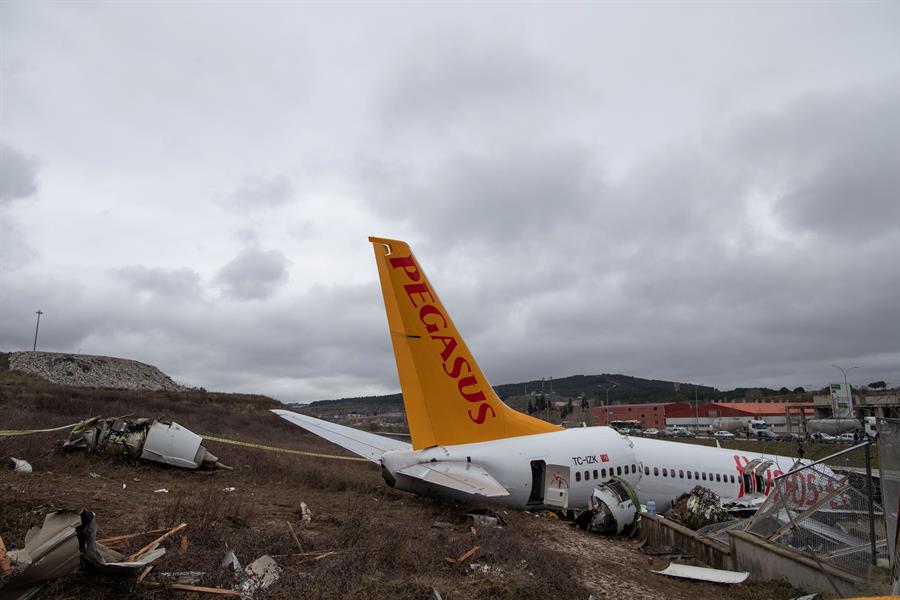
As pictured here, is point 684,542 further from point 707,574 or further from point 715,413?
point 715,413

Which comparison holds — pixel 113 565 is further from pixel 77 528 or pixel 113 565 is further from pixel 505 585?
pixel 505 585

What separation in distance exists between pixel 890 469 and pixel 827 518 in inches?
78.6

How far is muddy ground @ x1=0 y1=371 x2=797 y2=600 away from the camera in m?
6.60

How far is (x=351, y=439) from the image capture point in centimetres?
1488

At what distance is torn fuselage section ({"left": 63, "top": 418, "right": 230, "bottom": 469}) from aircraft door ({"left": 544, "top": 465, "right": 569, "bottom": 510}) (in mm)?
10071

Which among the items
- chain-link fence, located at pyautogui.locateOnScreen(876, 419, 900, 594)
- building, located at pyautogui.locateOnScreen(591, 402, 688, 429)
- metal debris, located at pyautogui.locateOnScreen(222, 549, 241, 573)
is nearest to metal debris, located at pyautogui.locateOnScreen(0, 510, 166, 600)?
metal debris, located at pyautogui.locateOnScreen(222, 549, 241, 573)

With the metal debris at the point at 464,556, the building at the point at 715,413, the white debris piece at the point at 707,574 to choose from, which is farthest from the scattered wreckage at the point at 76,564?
the building at the point at 715,413

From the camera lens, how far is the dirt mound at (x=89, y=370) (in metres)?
55.2

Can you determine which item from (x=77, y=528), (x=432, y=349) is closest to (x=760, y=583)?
(x=432, y=349)

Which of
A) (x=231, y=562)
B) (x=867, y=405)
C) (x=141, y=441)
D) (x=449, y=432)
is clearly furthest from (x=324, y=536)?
(x=867, y=405)

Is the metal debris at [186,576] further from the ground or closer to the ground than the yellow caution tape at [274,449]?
further from the ground

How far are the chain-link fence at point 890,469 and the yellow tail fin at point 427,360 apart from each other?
8709 mm

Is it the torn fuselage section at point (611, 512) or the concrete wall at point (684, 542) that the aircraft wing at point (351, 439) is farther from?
the concrete wall at point (684, 542)

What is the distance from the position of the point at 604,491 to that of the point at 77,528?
12660 mm
